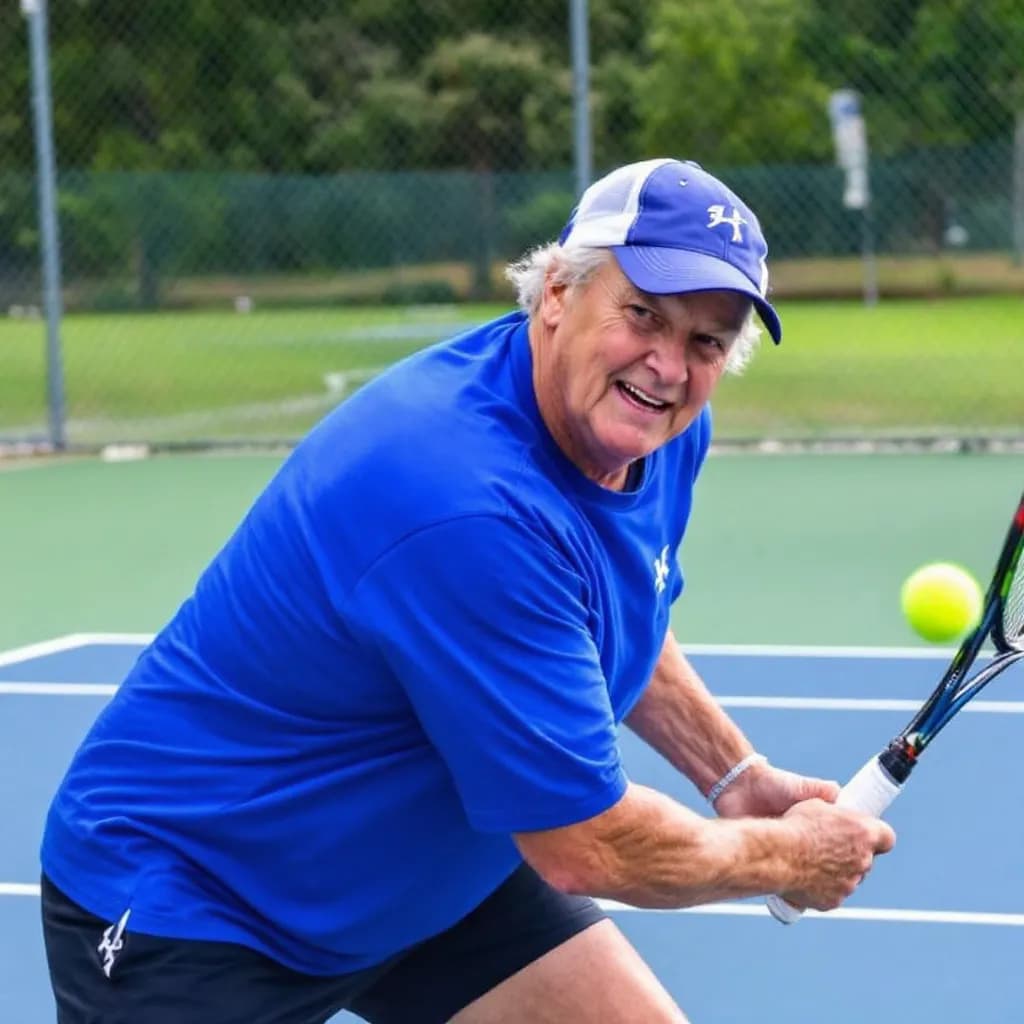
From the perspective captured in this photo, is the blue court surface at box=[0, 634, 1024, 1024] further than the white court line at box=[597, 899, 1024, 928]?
No

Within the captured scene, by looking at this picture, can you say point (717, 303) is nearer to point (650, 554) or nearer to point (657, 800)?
point (650, 554)

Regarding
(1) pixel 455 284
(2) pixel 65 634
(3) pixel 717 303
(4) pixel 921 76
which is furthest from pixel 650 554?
(4) pixel 921 76

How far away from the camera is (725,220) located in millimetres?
2635

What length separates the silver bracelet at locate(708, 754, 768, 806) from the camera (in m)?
3.38

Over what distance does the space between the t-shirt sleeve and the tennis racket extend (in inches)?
25.1

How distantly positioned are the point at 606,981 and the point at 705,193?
1.22 meters

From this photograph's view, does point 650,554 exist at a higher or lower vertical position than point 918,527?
higher

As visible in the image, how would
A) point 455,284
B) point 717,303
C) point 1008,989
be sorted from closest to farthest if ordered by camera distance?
1. point 717,303
2. point 1008,989
3. point 455,284

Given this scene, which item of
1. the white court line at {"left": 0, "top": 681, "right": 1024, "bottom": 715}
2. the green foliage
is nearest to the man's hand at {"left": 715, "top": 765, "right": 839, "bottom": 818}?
the white court line at {"left": 0, "top": 681, "right": 1024, "bottom": 715}

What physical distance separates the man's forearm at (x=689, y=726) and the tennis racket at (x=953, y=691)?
0.23 metres

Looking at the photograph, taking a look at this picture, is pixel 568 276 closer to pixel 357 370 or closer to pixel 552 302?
pixel 552 302

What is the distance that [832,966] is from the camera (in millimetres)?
4500

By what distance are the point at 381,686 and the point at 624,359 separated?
52 centimetres

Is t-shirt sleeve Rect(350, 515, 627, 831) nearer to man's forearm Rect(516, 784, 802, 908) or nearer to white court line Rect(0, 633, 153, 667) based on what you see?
man's forearm Rect(516, 784, 802, 908)
